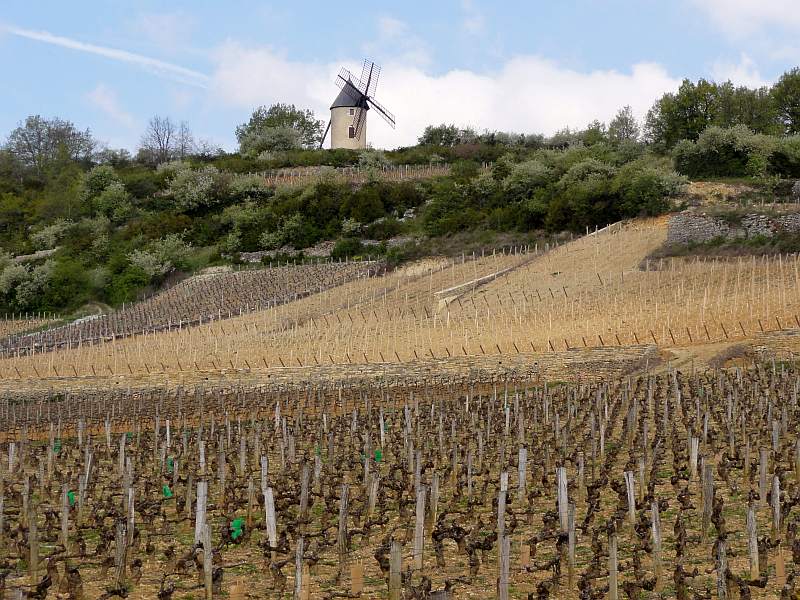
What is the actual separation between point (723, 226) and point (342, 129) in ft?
165

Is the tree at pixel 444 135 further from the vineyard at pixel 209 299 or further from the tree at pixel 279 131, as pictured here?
the vineyard at pixel 209 299

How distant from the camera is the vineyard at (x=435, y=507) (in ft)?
31.7

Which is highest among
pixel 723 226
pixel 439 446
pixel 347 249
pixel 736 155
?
pixel 736 155

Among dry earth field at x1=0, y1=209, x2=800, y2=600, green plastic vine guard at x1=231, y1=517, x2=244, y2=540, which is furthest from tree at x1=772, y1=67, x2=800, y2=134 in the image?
green plastic vine guard at x1=231, y1=517, x2=244, y2=540

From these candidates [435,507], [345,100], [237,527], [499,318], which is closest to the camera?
[237,527]

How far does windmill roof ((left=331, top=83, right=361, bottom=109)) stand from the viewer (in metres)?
83.4

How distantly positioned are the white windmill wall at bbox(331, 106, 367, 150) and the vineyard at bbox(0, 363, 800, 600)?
219 ft

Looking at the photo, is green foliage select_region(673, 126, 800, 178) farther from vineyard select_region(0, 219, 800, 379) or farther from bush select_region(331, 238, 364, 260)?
bush select_region(331, 238, 364, 260)

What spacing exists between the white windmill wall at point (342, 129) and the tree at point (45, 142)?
23.8 m

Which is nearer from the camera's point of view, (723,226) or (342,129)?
(723,226)

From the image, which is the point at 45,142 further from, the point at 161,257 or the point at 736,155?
the point at 736,155

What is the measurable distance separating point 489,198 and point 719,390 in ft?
131

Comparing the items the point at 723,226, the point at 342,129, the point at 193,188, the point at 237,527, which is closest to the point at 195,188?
the point at 193,188

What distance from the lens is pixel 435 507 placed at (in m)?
11.8
